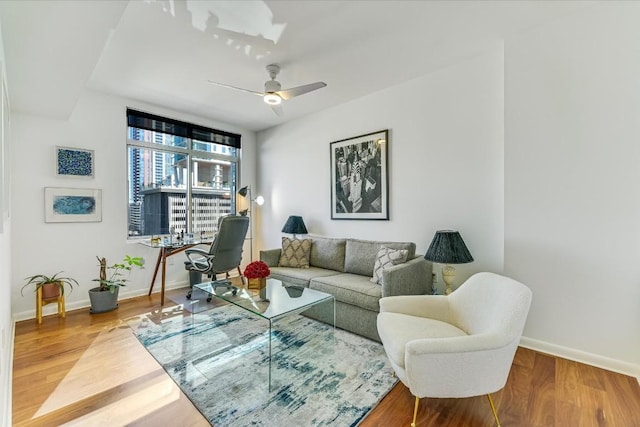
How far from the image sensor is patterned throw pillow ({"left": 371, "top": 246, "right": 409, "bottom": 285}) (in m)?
2.97

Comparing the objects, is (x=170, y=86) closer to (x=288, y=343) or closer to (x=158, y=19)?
(x=158, y=19)

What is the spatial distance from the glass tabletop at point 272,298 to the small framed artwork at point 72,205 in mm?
1974

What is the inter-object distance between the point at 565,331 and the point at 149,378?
333 centimetres

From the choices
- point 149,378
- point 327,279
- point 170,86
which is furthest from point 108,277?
point 327,279

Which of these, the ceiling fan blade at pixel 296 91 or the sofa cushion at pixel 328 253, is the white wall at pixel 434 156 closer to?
the sofa cushion at pixel 328 253

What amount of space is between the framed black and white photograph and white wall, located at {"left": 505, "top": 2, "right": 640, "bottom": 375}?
142 cm

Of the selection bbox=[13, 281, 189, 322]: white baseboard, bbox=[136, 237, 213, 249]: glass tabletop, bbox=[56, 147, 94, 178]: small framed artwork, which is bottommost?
bbox=[13, 281, 189, 322]: white baseboard

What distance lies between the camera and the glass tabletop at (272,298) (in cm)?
230

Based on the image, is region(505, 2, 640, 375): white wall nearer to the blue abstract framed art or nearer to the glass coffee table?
the glass coffee table

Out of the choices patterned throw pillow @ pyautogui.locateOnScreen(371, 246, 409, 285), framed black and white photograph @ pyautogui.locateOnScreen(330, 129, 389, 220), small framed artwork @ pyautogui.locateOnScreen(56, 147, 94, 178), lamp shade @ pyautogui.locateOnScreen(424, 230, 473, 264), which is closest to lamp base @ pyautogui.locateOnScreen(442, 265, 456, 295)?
lamp shade @ pyautogui.locateOnScreen(424, 230, 473, 264)

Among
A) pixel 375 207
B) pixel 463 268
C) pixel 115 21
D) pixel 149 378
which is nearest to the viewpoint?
pixel 115 21

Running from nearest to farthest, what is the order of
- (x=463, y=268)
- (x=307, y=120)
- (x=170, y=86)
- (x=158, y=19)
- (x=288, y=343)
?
(x=158, y=19), (x=288, y=343), (x=463, y=268), (x=170, y=86), (x=307, y=120)

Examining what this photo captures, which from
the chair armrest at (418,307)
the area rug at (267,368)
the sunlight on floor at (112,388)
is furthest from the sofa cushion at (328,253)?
the sunlight on floor at (112,388)

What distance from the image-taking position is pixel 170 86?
354 centimetres
